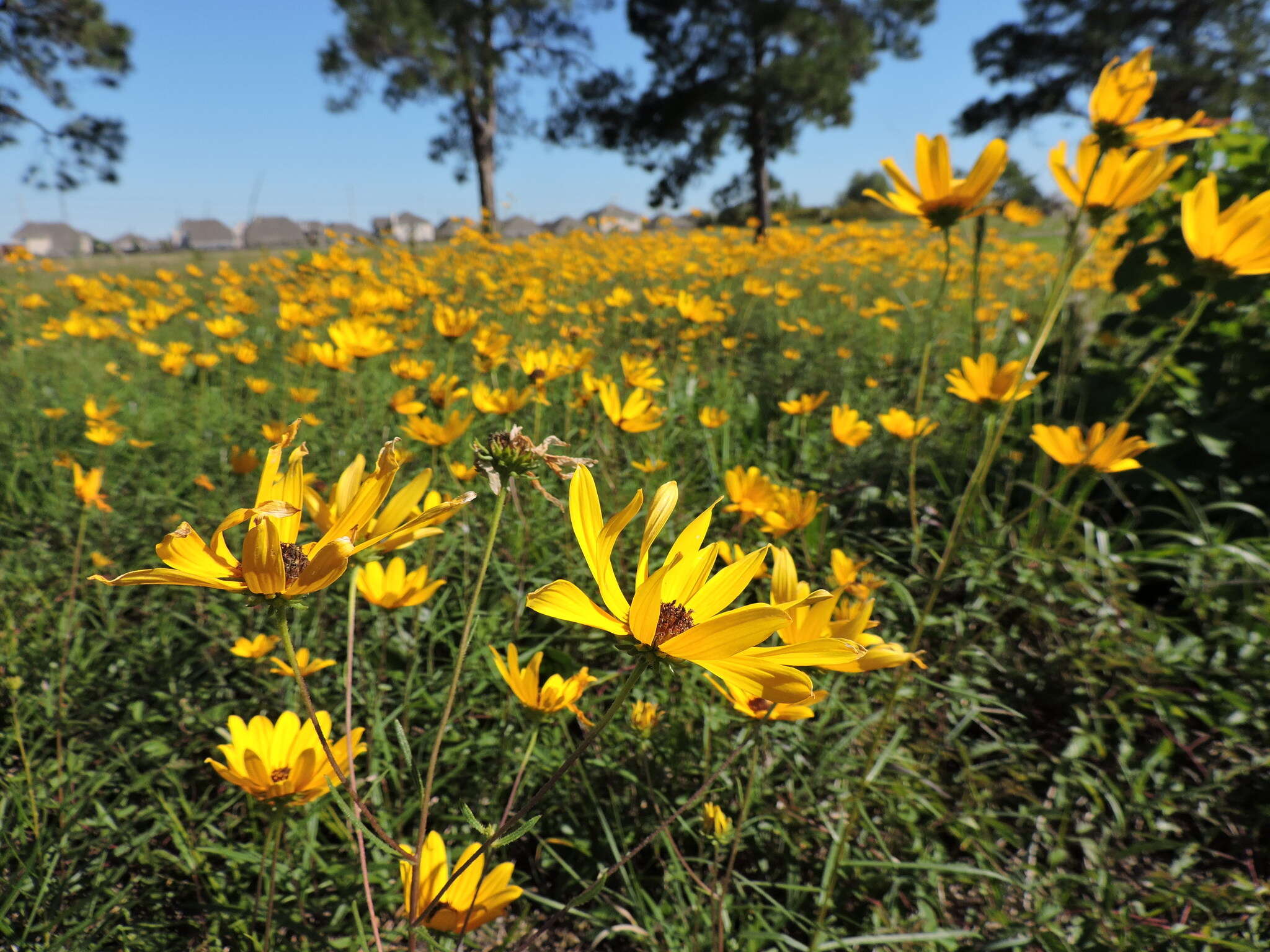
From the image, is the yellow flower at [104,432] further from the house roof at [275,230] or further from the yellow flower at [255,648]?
the house roof at [275,230]

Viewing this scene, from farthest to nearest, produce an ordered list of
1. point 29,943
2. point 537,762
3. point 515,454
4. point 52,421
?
point 52,421 < point 537,762 < point 29,943 < point 515,454

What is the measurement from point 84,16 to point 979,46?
22607 millimetres

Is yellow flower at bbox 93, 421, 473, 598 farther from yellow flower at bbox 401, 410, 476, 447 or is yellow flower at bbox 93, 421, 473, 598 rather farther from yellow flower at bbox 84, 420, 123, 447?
yellow flower at bbox 84, 420, 123, 447

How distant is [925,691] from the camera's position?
1.35 metres

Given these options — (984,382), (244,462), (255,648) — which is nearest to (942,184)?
(984,382)

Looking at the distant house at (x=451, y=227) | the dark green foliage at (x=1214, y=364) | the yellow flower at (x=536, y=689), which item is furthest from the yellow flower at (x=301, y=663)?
the distant house at (x=451, y=227)

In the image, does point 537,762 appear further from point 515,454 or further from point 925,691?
point 925,691

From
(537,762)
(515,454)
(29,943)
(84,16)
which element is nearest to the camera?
(515,454)

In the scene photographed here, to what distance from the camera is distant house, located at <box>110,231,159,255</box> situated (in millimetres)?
13534

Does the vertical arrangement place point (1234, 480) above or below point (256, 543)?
below

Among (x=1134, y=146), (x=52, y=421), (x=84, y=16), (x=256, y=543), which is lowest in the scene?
(x=52, y=421)

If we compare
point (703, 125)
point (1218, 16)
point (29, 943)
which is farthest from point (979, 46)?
point (29, 943)

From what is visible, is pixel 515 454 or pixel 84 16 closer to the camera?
pixel 515 454

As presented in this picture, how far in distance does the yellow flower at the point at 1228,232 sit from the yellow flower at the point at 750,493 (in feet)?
2.46
